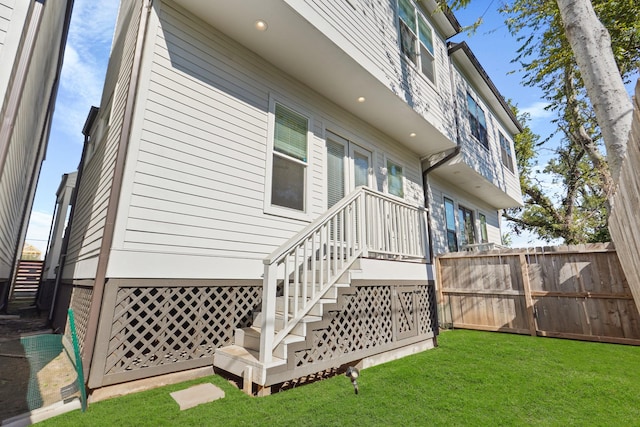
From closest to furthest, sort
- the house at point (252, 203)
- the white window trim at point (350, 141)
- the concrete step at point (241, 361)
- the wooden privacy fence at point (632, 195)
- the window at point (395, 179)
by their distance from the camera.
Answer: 1. the wooden privacy fence at point (632, 195)
2. the concrete step at point (241, 361)
3. the house at point (252, 203)
4. the white window trim at point (350, 141)
5. the window at point (395, 179)

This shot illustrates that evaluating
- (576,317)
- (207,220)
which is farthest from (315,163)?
(576,317)

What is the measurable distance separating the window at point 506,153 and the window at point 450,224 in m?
3.65

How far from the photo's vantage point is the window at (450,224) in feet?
29.4

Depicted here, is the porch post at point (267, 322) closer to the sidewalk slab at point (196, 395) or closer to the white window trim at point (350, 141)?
the sidewalk slab at point (196, 395)

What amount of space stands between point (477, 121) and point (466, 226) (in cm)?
354

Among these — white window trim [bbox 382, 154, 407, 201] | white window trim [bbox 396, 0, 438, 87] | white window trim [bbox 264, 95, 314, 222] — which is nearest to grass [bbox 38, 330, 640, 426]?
white window trim [bbox 264, 95, 314, 222]

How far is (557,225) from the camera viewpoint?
1769 centimetres

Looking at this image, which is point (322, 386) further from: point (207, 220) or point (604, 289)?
point (604, 289)

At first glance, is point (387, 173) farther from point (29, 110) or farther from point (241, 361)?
point (29, 110)

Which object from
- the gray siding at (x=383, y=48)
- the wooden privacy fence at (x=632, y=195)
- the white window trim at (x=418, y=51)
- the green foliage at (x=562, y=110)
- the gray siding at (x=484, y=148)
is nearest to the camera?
the wooden privacy fence at (x=632, y=195)

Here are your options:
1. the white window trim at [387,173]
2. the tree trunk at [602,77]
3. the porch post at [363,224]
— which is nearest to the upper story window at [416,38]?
the white window trim at [387,173]

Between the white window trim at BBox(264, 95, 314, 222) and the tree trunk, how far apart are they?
11.7 ft

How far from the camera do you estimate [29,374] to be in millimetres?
3346

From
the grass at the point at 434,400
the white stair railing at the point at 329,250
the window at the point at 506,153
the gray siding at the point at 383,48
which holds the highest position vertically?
the window at the point at 506,153
